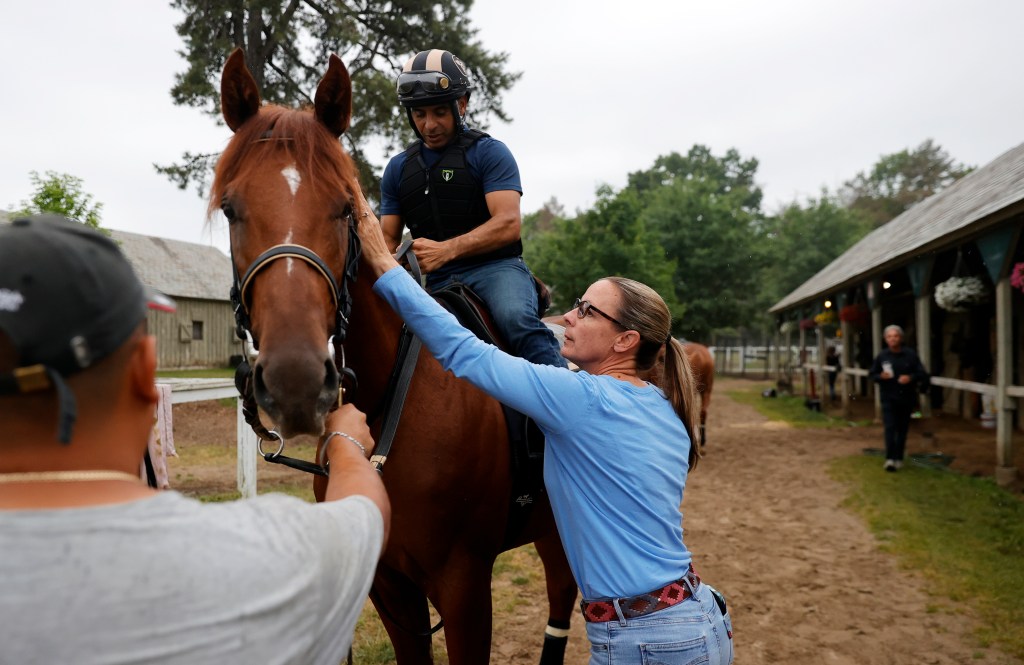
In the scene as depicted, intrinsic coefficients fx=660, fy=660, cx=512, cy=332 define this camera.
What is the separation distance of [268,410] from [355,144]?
47.9 feet

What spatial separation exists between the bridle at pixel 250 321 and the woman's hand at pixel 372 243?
0.02m

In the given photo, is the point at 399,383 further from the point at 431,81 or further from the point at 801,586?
the point at 801,586

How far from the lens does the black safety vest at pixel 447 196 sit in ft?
10.6

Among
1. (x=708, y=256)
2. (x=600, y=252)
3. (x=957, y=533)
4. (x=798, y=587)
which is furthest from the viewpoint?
(x=708, y=256)

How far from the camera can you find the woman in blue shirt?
196 cm

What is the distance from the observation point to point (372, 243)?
2217 mm

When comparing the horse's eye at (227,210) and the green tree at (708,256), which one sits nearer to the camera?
the horse's eye at (227,210)

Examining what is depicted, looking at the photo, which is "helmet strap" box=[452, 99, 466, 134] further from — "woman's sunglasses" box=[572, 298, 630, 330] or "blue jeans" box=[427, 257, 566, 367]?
"woman's sunglasses" box=[572, 298, 630, 330]

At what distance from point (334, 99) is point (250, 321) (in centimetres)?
89

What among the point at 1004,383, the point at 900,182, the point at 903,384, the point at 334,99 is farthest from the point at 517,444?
the point at 900,182

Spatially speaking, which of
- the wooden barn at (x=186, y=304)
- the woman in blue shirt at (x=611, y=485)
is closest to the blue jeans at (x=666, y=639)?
the woman in blue shirt at (x=611, y=485)

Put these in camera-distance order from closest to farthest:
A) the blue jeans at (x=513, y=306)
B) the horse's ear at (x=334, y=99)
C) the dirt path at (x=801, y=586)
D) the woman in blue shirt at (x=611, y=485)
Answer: the woman in blue shirt at (x=611, y=485) → the horse's ear at (x=334, y=99) → the blue jeans at (x=513, y=306) → the dirt path at (x=801, y=586)

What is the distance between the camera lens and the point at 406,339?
257cm

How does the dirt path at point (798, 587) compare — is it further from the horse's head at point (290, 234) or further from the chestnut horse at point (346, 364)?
the horse's head at point (290, 234)
